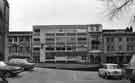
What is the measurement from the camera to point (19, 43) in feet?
282

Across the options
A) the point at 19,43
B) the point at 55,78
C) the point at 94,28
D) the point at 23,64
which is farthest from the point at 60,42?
the point at 55,78

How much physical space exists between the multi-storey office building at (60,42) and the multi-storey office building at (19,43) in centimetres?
263

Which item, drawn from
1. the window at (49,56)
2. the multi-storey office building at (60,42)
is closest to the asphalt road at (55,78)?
the multi-storey office building at (60,42)

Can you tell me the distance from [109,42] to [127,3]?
70717mm

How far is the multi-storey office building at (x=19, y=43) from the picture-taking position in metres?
85.5

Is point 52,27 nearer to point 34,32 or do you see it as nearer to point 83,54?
point 34,32

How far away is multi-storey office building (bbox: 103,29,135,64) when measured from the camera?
80125 millimetres

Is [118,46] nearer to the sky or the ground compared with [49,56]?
nearer to the sky

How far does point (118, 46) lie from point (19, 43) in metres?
38.0

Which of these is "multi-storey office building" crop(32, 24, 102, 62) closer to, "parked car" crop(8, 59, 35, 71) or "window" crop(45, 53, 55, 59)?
"window" crop(45, 53, 55, 59)

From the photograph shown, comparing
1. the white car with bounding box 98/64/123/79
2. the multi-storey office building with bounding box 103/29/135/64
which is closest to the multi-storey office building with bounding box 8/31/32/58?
the multi-storey office building with bounding box 103/29/135/64

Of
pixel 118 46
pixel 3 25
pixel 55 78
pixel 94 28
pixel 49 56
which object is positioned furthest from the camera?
pixel 49 56

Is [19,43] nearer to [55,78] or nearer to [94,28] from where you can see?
[94,28]

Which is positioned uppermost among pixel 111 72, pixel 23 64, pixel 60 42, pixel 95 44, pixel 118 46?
pixel 60 42
